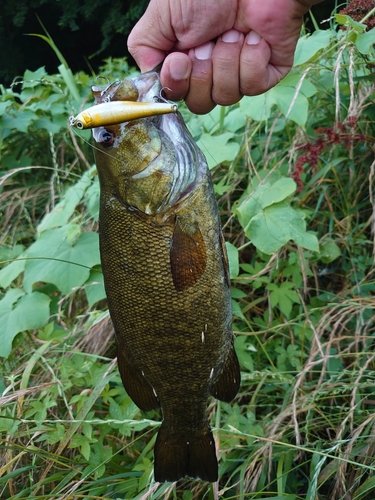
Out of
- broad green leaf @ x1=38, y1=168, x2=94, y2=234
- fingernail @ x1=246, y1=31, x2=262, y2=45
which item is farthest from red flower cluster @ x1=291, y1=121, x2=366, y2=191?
broad green leaf @ x1=38, y1=168, x2=94, y2=234

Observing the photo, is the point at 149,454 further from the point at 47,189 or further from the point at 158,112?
the point at 47,189

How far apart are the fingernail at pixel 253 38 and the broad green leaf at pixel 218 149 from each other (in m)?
0.62

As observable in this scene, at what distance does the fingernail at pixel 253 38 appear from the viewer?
1597 mm

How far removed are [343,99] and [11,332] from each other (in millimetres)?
1955

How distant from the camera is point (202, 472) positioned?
1452 mm

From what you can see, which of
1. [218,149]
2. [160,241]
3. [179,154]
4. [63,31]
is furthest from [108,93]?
[63,31]

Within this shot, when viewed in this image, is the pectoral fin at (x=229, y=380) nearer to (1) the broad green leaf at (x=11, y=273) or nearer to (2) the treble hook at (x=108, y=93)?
(2) the treble hook at (x=108, y=93)

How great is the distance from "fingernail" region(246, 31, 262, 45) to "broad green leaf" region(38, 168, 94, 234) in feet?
4.08

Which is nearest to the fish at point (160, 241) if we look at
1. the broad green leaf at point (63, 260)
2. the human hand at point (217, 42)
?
the human hand at point (217, 42)

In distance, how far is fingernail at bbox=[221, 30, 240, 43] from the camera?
5.23 ft

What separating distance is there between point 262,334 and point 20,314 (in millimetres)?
1064

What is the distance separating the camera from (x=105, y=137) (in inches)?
50.8

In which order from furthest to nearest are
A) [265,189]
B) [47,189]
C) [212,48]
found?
1. [47,189]
2. [265,189]
3. [212,48]

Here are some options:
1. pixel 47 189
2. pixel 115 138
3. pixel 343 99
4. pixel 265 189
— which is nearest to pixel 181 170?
pixel 115 138
